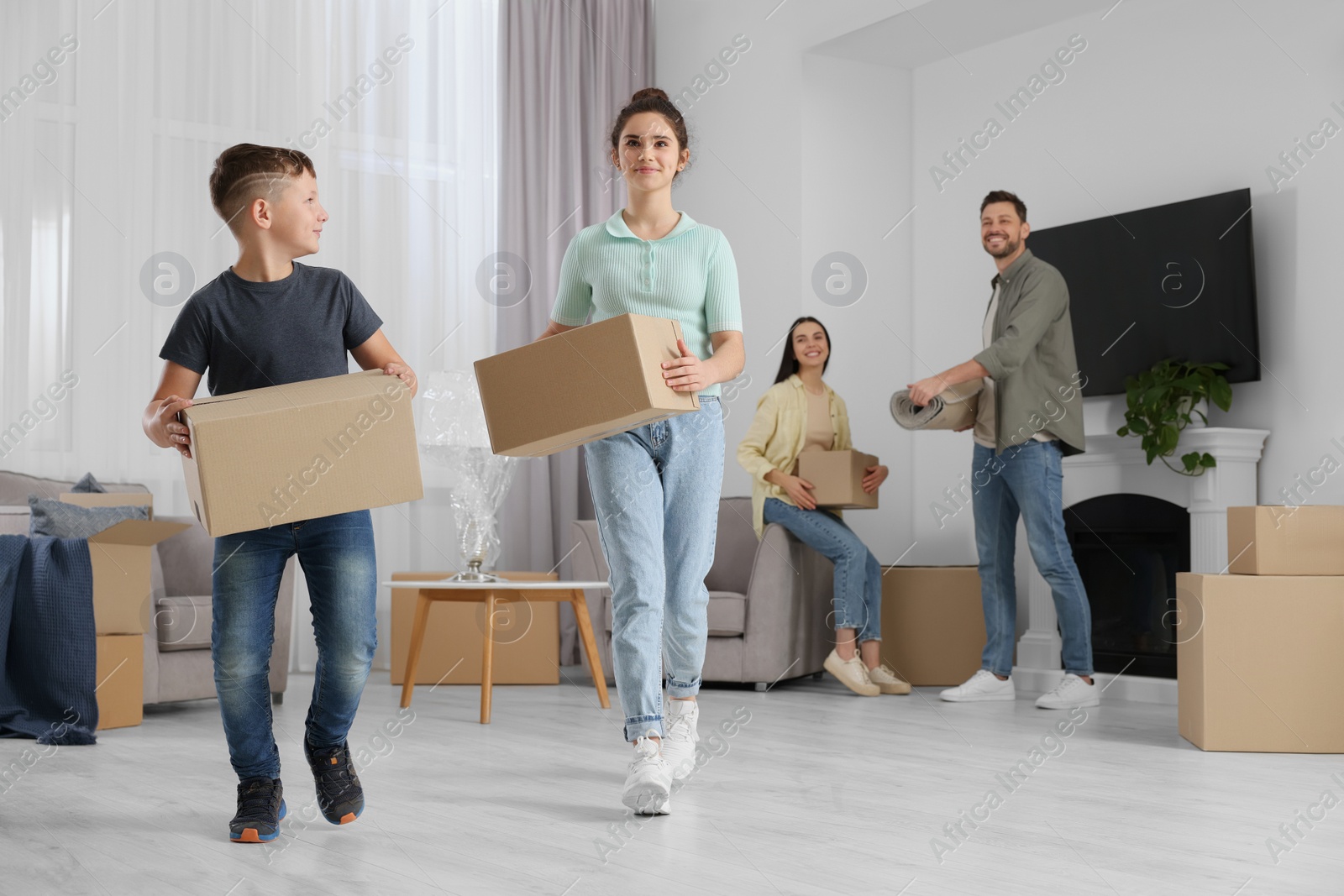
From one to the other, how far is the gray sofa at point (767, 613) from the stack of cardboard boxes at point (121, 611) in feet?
4.43

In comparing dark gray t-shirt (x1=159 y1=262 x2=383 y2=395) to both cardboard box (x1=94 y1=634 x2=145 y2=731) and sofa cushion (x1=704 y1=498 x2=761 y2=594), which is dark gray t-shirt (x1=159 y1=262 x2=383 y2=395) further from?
sofa cushion (x1=704 y1=498 x2=761 y2=594)

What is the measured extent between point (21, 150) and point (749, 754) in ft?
10.7

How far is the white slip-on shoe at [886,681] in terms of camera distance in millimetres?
3855

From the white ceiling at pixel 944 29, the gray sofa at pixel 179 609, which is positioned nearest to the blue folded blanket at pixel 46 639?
the gray sofa at pixel 179 609

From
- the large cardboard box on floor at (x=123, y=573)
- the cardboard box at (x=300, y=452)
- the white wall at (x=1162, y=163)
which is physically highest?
the white wall at (x=1162, y=163)

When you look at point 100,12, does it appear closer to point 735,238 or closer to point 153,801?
point 735,238

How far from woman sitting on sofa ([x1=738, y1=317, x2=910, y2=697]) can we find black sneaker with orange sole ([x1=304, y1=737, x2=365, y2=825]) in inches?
85.5

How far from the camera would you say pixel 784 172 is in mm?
4859

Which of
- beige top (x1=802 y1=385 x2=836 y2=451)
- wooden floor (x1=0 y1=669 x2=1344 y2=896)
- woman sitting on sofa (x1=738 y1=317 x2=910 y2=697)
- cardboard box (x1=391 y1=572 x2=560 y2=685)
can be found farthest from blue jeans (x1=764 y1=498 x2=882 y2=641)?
cardboard box (x1=391 y1=572 x2=560 y2=685)

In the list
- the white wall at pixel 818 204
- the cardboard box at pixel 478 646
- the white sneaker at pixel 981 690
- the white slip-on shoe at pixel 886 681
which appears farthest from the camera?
the white wall at pixel 818 204

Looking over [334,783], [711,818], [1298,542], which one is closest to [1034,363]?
[1298,542]

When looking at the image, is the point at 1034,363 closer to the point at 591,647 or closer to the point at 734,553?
the point at 734,553

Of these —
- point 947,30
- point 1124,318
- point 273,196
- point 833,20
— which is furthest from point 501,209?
point 273,196

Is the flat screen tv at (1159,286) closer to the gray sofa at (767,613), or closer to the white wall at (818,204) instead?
the white wall at (818,204)
